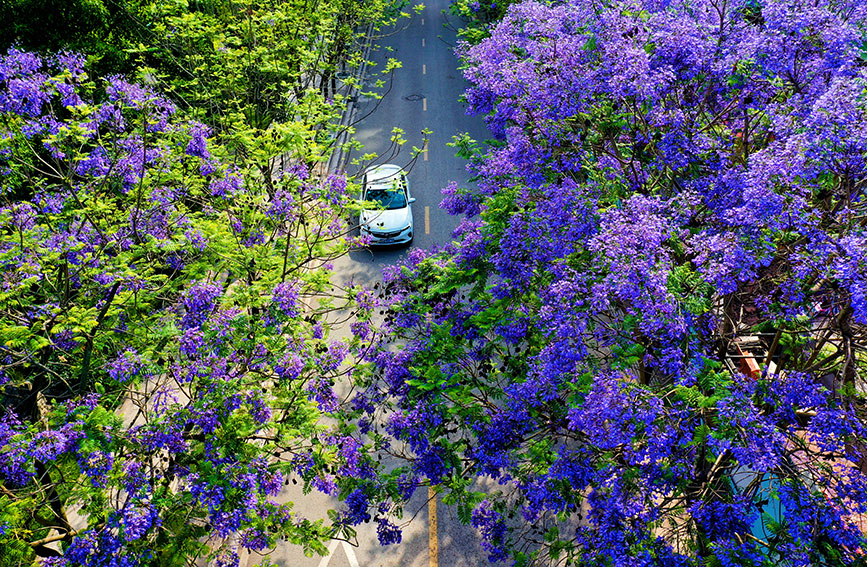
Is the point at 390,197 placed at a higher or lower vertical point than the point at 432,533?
higher

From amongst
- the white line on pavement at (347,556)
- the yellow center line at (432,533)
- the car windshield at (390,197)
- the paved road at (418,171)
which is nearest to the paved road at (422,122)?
the paved road at (418,171)

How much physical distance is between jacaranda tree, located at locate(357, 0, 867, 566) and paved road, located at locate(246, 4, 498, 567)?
3.28m

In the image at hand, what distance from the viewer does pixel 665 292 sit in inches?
247

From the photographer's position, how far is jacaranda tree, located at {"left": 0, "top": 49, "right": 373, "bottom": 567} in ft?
21.9

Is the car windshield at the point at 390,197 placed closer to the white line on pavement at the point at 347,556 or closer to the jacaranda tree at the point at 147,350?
the jacaranda tree at the point at 147,350

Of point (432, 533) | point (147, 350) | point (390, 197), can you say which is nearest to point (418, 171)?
point (390, 197)

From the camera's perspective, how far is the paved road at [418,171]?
11430 millimetres

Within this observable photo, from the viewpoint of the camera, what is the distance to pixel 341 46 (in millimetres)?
24672

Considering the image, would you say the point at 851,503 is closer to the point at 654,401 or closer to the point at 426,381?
the point at 654,401

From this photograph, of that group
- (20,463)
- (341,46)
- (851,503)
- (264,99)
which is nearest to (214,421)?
(20,463)

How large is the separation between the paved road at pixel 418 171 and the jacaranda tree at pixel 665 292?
328cm

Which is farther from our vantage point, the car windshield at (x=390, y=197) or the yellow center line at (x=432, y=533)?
the car windshield at (x=390, y=197)

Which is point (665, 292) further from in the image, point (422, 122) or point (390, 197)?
point (422, 122)

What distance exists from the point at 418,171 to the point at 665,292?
18.8 m
